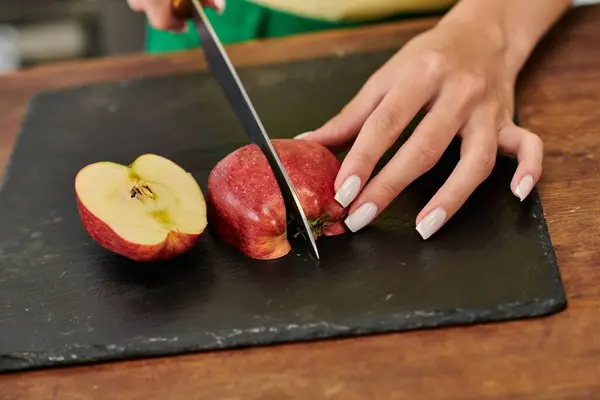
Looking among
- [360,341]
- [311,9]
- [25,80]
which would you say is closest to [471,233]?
[360,341]

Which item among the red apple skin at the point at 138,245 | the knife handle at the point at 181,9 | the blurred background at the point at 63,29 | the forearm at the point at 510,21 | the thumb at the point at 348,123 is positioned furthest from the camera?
the blurred background at the point at 63,29

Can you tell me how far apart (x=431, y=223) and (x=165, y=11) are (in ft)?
2.33

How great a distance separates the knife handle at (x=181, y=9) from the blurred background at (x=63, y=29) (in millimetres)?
1345

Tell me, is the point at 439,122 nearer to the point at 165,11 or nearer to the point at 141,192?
the point at 141,192

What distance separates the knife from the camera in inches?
39.8

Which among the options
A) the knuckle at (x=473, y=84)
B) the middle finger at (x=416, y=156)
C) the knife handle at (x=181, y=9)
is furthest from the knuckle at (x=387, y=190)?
the knife handle at (x=181, y=9)

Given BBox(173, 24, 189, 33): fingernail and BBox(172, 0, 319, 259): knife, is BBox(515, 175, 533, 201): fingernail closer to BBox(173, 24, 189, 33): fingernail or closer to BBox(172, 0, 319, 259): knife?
BBox(172, 0, 319, 259): knife

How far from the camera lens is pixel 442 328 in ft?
3.02

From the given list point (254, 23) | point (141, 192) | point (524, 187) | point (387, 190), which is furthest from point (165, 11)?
point (524, 187)

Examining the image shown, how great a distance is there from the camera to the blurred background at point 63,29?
2771 millimetres

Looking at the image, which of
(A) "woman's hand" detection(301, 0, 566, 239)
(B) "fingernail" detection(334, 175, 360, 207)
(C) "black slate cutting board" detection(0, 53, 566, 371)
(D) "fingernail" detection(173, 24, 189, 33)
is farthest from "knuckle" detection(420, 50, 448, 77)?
(D) "fingernail" detection(173, 24, 189, 33)

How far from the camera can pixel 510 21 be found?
4.41ft

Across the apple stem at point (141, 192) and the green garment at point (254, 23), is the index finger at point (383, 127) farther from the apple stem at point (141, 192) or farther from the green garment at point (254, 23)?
the green garment at point (254, 23)

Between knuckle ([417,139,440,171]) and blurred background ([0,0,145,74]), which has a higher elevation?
knuckle ([417,139,440,171])
